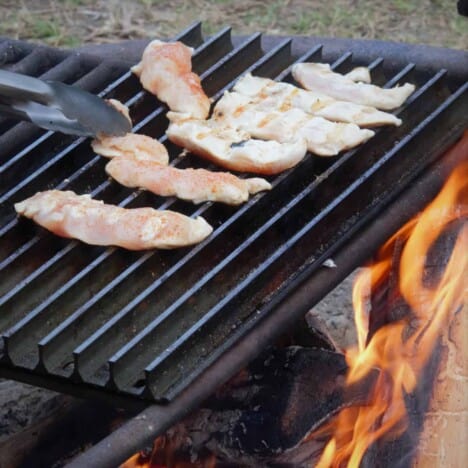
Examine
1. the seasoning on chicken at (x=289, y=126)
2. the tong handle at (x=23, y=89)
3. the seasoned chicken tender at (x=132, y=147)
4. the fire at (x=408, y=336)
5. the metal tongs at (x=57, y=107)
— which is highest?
the tong handle at (x=23, y=89)

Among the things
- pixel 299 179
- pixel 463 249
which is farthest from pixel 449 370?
pixel 299 179

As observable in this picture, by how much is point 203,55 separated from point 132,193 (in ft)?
2.60

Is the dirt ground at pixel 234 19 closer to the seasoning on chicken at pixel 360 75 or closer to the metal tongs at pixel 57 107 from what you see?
the seasoning on chicken at pixel 360 75

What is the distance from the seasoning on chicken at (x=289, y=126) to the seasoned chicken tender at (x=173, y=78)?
8cm

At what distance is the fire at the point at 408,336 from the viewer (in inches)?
122

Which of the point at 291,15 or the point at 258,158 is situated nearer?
the point at 258,158

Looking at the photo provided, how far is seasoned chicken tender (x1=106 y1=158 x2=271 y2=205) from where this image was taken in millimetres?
2906

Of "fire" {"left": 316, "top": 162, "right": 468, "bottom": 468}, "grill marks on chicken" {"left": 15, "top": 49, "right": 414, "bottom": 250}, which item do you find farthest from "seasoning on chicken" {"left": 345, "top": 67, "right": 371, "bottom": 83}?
"fire" {"left": 316, "top": 162, "right": 468, "bottom": 468}

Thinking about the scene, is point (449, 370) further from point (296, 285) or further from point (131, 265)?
point (131, 265)

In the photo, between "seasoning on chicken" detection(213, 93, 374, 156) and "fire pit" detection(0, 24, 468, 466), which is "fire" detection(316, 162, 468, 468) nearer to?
"fire pit" detection(0, 24, 468, 466)

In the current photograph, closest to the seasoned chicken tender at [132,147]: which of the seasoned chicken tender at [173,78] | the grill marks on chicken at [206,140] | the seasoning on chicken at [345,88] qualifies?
the grill marks on chicken at [206,140]

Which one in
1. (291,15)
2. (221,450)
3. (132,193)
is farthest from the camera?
(291,15)

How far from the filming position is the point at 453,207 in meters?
3.34

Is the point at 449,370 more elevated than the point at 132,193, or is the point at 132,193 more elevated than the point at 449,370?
the point at 132,193
